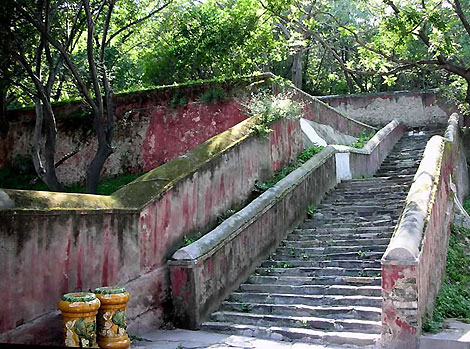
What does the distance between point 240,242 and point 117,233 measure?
2.25 metres

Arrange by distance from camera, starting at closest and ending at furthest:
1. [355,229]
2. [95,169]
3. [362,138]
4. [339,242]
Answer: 1. [339,242]
2. [355,229]
3. [95,169]
4. [362,138]

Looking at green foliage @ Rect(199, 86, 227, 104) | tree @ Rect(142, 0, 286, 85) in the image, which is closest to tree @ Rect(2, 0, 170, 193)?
green foliage @ Rect(199, 86, 227, 104)

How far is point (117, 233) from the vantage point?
617 centimetres

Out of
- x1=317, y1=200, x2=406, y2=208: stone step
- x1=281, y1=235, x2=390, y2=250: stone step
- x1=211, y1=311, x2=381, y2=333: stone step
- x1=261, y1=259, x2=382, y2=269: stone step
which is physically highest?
x1=317, y1=200, x2=406, y2=208: stone step

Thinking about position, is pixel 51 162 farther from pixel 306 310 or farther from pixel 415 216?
pixel 415 216

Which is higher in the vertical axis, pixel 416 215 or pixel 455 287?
pixel 416 215

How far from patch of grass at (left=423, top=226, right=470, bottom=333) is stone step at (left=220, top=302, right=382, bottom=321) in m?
0.69

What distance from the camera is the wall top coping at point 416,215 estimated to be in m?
5.81

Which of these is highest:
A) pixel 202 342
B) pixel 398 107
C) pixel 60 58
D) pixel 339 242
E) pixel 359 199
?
pixel 398 107

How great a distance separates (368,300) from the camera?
675 cm

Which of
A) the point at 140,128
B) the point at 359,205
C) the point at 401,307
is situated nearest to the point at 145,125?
the point at 140,128

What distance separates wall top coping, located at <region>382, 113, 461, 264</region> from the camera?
581 cm

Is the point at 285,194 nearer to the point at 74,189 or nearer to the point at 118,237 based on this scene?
the point at 118,237

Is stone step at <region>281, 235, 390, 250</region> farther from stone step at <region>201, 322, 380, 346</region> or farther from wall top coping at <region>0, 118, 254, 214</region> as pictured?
stone step at <region>201, 322, 380, 346</region>
